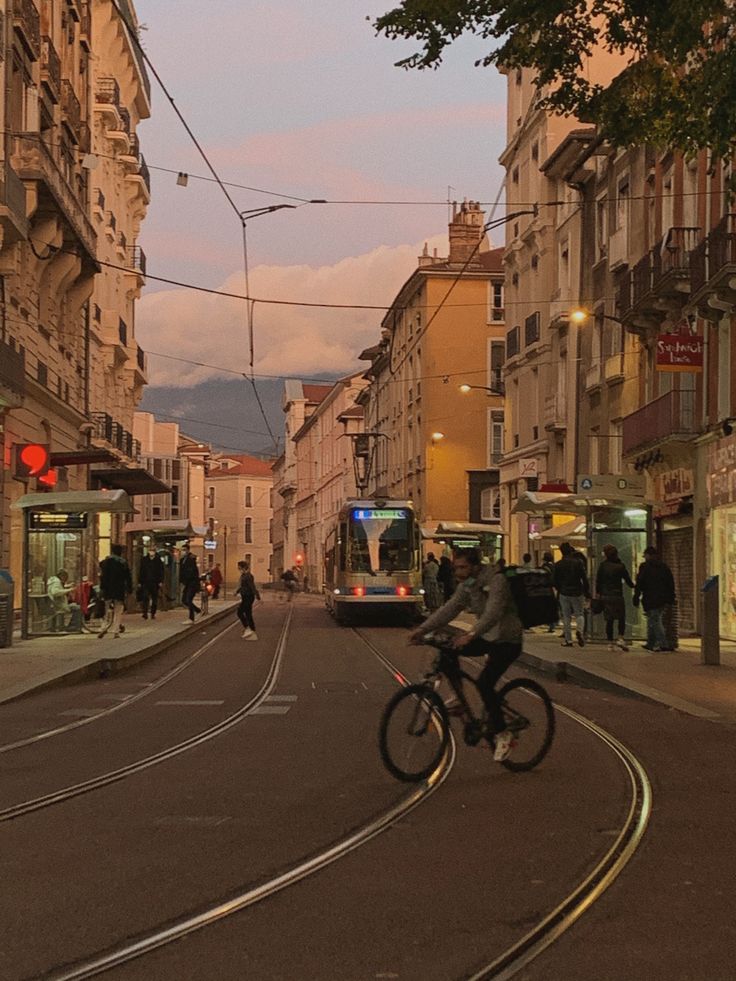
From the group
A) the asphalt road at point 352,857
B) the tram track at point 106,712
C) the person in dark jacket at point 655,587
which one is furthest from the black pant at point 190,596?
the asphalt road at point 352,857

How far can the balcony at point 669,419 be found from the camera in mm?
30047

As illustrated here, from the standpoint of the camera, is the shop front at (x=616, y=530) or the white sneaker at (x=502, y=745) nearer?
the white sneaker at (x=502, y=745)

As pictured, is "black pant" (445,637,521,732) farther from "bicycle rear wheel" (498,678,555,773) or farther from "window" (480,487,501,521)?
"window" (480,487,501,521)

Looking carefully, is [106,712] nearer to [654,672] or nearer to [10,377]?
[654,672]

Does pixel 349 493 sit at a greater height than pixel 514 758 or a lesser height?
greater

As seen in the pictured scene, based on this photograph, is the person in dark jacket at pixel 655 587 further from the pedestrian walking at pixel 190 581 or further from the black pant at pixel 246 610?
the pedestrian walking at pixel 190 581

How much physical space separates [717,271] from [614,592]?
6435mm

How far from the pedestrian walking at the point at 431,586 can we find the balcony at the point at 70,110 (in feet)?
53.0

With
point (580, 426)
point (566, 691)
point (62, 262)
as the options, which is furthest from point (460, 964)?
point (580, 426)

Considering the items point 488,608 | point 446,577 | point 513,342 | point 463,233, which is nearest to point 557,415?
point 513,342

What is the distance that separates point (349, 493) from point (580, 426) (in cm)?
5650

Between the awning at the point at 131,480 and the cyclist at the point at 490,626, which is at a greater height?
the awning at the point at 131,480

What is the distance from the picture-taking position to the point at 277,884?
6.63 metres

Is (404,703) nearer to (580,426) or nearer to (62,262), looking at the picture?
(62,262)
